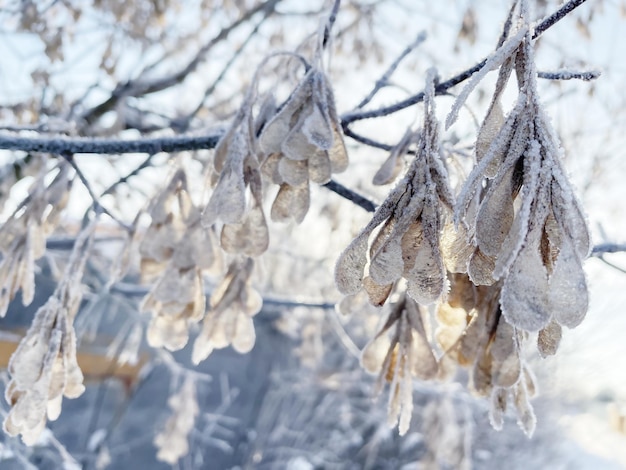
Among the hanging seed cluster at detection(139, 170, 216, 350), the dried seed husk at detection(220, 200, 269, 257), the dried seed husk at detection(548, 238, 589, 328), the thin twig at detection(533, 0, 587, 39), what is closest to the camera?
the dried seed husk at detection(548, 238, 589, 328)

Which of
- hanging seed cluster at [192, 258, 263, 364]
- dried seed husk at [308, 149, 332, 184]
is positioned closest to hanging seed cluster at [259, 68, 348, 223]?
dried seed husk at [308, 149, 332, 184]

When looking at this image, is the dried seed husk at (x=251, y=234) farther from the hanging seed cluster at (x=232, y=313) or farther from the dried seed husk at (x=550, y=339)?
the dried seed husk at (x=550, y=339)

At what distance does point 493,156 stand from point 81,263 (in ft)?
2.28

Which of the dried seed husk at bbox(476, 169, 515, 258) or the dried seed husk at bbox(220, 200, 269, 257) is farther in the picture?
the dried seed husk at bbox(220, 200, 269, 257)

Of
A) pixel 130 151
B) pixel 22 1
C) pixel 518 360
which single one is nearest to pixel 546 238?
pixel 518 360

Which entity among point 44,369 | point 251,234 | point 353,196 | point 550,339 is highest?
point 353,196

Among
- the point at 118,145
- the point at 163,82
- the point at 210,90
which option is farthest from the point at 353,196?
the point at 163,82

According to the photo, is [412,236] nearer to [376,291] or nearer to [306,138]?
[376,291]

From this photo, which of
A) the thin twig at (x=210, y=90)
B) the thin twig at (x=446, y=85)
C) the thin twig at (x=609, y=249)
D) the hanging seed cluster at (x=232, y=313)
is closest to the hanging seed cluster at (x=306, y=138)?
the thin twig at (x=446, y=85)

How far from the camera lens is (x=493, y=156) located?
47cm

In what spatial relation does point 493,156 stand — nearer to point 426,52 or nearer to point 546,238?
point 546,238

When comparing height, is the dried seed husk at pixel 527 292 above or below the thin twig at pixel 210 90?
below

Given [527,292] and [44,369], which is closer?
[527,292]

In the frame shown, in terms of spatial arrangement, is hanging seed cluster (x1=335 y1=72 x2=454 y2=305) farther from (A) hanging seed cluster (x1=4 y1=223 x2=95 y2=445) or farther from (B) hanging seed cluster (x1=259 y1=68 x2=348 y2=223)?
(A) hanging seed cluster (x1=4 y1=223 x2=95 y2=445)
